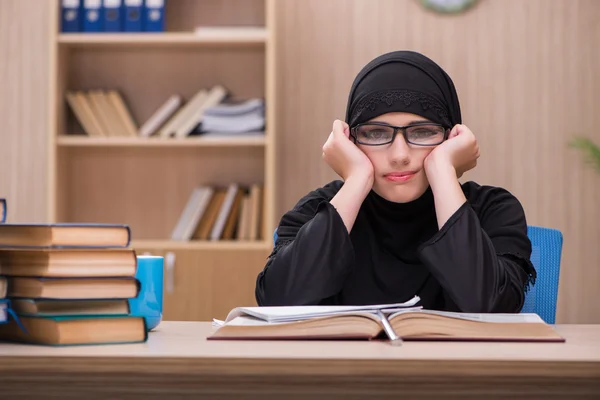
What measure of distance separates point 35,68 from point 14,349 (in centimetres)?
325

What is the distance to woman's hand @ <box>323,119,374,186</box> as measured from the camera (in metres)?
1.65

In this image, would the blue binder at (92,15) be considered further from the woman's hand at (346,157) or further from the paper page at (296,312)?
the paper page at (296,312)

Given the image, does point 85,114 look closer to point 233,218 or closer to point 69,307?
point 233,218

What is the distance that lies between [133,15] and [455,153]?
2.30m

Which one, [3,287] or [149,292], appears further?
[149,292]

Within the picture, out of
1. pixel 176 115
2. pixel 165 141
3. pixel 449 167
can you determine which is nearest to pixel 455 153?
pixel 449 167

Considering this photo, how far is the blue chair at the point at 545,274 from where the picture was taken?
172 centimetres

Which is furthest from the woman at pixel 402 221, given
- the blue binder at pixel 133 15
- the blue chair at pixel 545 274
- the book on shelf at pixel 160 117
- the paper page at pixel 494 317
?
the blue binder at pixel 133 15

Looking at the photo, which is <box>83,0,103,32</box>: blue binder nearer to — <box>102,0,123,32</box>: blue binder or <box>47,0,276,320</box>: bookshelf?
<box>102,0,123,32</box>: blue binder

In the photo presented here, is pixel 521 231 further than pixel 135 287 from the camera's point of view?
Yes

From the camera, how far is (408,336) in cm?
101

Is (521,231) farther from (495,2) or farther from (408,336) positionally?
(495,2)

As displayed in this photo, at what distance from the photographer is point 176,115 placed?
358 cm

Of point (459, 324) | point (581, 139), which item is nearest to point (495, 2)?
point (581, 139)
